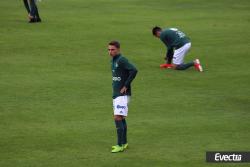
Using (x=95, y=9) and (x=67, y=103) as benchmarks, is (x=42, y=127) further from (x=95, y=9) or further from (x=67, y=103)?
(x=95, y=9)

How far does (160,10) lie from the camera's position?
3806 cm

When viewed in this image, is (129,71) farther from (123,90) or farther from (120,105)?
(120,105)

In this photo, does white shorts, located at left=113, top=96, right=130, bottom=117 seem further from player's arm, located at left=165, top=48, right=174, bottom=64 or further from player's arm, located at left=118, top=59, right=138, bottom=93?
player's arm, located at left=165, top=48, right=174, bottom=64

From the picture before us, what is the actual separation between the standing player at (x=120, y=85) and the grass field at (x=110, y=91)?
489mm

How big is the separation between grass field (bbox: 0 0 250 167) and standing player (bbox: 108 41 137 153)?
49 centimetres

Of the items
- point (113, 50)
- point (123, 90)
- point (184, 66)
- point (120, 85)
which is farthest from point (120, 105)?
point (184, 66)

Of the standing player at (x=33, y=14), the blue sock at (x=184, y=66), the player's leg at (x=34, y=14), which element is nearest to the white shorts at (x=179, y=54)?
the blue sock at (x=184, y=66)

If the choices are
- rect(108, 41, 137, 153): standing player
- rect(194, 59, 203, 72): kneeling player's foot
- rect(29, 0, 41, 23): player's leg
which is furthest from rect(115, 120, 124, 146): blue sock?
rect(29, 0, 41, 23): player's leg

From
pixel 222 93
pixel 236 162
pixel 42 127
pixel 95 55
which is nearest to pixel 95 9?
pixel 95 55

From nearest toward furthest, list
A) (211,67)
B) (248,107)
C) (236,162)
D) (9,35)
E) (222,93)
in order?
(236,162) → (248,107) → (222,93) → (211,67) → (9,35)

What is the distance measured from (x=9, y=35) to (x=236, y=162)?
1768 cm

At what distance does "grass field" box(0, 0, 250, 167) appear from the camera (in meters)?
14.6

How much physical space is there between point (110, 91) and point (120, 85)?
612 centimetres

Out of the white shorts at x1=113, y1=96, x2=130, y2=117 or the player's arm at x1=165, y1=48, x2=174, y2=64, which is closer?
the white shorts at x1=113, y1=96, x2=130, y2=117
